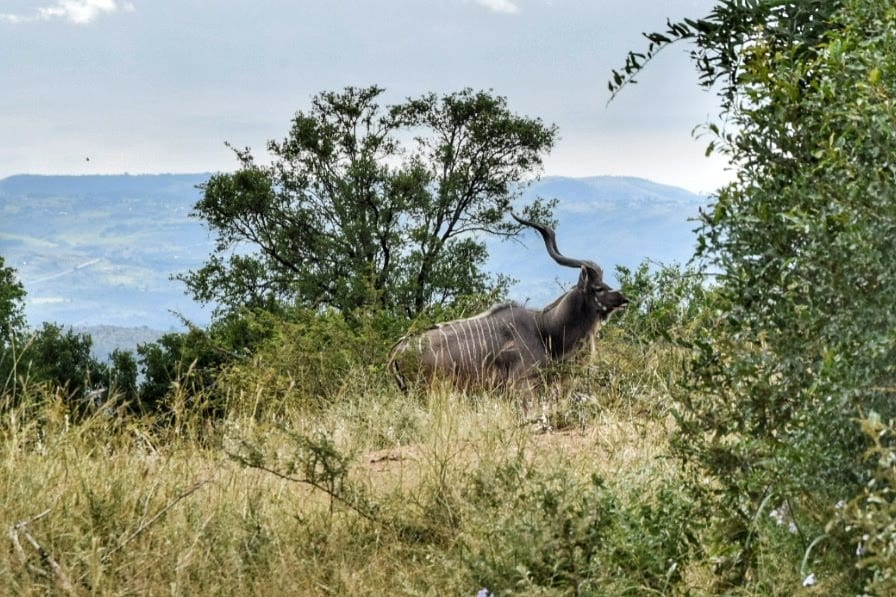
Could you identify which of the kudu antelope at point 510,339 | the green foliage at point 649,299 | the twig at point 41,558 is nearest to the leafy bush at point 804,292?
the green foliage at point 649,299

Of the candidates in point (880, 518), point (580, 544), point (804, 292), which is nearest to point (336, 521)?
point (580, 544)

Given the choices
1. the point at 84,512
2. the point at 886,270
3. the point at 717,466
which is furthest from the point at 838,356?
the point at 84,512

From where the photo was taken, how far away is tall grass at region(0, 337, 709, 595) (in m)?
3.80

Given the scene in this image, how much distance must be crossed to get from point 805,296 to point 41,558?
2540 mm

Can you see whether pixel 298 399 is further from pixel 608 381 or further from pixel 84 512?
pixel 84 512

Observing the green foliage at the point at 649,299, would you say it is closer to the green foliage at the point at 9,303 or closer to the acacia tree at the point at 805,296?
the acacia tree at the point at 805,296

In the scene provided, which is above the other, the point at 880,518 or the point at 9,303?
the point at 880,518

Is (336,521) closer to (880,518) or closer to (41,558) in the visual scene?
(41,558)

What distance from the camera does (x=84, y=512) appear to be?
15.0 ft

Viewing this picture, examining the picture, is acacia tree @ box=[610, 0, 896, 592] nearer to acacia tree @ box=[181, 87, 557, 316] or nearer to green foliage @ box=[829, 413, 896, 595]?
green foliage @ box=[829, 413, 896, 595]

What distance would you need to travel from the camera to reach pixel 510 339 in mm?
10742

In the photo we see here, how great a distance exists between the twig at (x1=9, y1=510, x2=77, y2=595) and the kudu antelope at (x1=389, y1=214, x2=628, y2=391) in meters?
5.58

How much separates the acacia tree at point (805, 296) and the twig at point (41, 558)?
188cm

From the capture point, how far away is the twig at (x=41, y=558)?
388 cm
